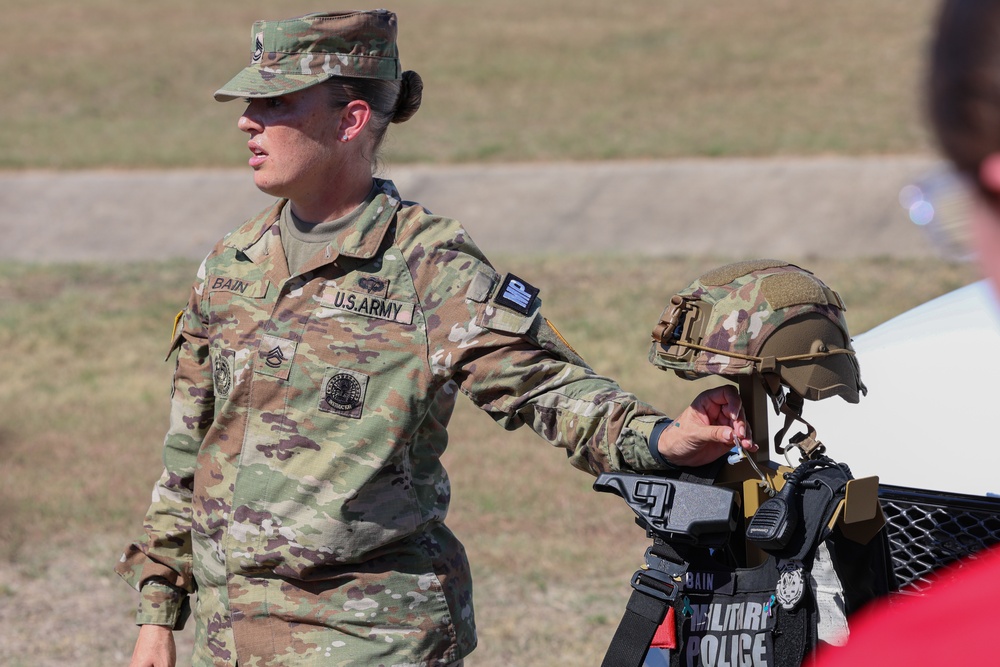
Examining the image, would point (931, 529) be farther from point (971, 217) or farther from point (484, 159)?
point (484, 159)

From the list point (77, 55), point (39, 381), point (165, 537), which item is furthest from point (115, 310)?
point (77, 55)

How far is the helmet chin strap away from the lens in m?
2.17

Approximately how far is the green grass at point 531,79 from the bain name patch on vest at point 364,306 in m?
13.9

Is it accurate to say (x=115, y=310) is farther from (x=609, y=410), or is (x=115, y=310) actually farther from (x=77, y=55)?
(x=77, y=55)

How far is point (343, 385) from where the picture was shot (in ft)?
8.10

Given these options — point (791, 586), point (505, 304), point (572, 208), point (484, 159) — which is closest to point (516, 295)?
point (505, 304)

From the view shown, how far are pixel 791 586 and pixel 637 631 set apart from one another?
276 millimetres

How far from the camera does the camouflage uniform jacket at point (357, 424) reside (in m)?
2.41

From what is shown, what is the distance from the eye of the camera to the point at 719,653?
7.08 feet

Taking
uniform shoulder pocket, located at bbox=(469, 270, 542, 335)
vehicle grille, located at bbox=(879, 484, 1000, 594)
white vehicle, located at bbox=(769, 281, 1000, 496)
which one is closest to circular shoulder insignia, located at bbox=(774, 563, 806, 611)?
uniform shoulder pocket, located at bbox=(469, 270, 542, 335)

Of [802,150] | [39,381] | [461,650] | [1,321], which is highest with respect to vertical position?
[802,150]

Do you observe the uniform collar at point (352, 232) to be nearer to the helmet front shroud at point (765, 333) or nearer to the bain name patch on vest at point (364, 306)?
the bain name patch on vest at point (364, 306)

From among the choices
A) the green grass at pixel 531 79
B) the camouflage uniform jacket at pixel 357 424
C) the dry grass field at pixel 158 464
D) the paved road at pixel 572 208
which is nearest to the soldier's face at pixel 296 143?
the camouflage uniform jacket at pixel 357 424

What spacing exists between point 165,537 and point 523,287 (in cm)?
96
